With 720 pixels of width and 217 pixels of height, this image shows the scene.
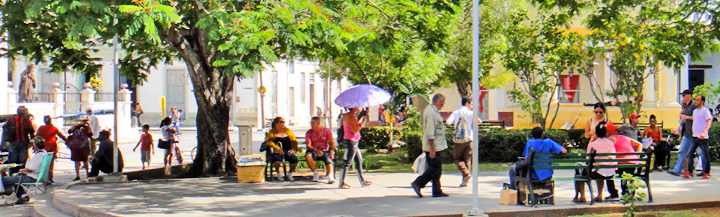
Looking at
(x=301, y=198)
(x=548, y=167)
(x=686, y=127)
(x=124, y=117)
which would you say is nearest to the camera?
(x=548, y=167)

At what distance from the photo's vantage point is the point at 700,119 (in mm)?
12352

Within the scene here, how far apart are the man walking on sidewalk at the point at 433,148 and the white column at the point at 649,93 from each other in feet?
59.0

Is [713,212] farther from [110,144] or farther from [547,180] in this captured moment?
[110,144]

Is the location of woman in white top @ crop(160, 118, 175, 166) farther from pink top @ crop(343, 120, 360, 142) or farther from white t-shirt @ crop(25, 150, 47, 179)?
pink top @ crop(343, 120, 360, 142)

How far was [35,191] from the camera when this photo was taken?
12.7 m

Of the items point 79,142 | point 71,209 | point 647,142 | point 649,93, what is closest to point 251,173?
point 71,209

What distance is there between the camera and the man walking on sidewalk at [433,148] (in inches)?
403

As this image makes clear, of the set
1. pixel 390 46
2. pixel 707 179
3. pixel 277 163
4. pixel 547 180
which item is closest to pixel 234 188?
pixel 277 163

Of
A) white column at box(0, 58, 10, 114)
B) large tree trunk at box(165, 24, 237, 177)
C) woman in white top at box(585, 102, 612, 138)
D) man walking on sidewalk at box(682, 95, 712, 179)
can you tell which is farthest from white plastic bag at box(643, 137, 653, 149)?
white column at box(0, 58, 10, 114)

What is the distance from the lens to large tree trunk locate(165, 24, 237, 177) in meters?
13.5

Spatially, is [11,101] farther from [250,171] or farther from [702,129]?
[702,129]

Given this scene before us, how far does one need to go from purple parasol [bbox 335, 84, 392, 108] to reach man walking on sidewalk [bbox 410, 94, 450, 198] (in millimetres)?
1918

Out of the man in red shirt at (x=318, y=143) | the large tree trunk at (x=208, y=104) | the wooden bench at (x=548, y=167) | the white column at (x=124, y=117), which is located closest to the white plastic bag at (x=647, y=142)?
the wooden bench at (x=548, y=167)

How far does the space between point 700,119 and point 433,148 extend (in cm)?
513
